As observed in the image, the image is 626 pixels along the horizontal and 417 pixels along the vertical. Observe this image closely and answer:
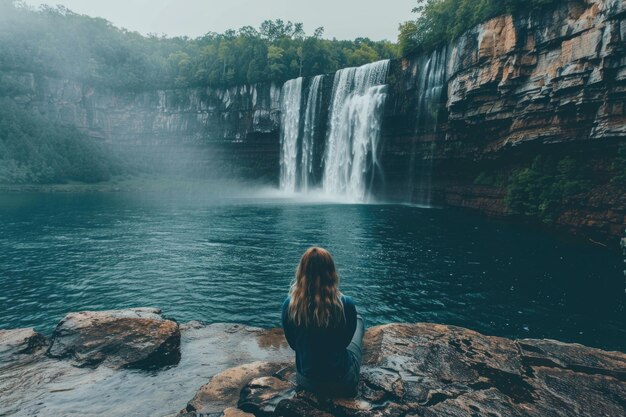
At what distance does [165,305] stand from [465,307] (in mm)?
10326

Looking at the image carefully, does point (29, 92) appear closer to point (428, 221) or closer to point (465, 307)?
point (428, 221)

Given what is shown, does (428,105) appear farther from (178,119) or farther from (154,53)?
(154,53)

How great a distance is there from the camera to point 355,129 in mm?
48469

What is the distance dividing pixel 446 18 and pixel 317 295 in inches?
1686

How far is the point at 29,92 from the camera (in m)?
82.7

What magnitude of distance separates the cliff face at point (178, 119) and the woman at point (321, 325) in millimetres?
64396

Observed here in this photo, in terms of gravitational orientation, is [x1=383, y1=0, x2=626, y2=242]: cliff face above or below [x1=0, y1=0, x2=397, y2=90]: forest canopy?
below

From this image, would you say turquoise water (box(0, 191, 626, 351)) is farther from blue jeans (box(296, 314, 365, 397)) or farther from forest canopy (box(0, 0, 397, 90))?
forest canopy (box(0, 0, 397, 90))

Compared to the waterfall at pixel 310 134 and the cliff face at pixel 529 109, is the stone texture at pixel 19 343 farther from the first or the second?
the waterfall at pixel 310 134

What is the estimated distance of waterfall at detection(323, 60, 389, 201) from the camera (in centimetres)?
4575

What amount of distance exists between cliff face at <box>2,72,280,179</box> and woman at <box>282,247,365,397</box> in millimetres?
64396

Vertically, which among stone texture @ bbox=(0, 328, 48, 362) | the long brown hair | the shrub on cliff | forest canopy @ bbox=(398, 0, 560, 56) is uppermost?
forest canopy @ bbox=(398, 0, 560, 56)

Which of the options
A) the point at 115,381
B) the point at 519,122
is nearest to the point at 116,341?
the point at 115,381

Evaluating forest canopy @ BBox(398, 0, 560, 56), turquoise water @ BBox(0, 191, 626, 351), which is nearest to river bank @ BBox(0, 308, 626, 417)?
turquoise water @ BBox(0, 191, 626, 351)
